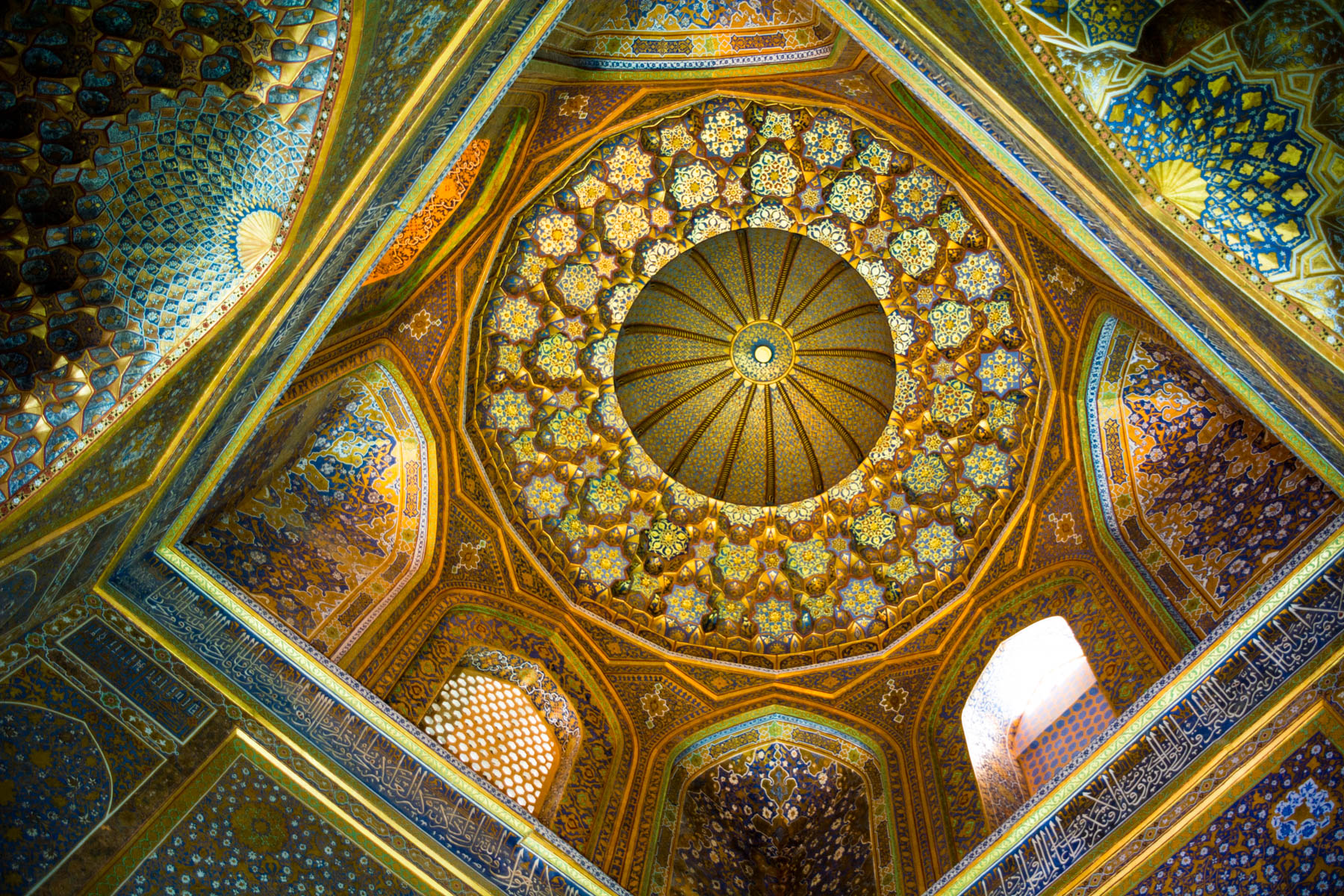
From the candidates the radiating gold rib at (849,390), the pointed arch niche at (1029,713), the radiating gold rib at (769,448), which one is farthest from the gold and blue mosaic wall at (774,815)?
the radiating gold rib at (849,390)

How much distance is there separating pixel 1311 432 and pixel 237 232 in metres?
4.65

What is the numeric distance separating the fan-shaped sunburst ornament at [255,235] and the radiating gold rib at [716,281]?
482cm

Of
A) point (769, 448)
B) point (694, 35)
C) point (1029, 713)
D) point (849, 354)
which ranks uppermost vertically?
point (849, 354)

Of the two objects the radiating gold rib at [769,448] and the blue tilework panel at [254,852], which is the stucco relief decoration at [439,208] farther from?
the radiating gold rib at [769,448]

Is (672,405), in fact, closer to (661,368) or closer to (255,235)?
(661,368)

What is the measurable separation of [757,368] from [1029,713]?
12.8 feet

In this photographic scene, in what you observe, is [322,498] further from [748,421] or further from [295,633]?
[748,421]

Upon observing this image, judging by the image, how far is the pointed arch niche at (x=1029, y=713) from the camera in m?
6.38

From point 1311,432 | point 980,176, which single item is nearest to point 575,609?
point 980,176

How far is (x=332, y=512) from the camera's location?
7.00m

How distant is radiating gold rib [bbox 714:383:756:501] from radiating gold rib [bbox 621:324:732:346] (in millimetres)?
552

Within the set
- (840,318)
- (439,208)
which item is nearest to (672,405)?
(840,318)

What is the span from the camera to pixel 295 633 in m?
5.57

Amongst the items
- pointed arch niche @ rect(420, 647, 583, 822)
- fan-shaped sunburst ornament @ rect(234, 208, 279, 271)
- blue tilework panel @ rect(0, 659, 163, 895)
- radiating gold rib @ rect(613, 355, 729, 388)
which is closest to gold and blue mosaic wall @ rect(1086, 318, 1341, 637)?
radiating gold rib @ rect(613, 355, 729, 388)
